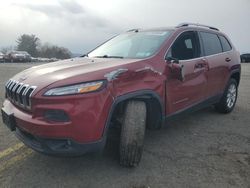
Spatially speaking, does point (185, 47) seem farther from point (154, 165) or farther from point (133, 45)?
point (154, 165)

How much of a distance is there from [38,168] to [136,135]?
4.23 feet

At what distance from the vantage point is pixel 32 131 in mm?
3438

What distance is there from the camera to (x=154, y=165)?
4.02 meters

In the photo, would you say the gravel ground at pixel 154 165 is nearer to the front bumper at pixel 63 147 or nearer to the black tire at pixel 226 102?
the front bumper at pixel 63 147

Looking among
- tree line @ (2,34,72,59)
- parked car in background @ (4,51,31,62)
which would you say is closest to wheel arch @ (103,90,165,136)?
parked car in background @ (4,51,31,62)

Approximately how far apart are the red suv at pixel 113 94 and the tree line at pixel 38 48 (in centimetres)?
6709

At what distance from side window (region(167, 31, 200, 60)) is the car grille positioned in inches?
78.3

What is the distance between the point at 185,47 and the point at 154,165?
77.9 inches

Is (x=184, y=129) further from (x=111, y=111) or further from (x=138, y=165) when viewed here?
(x=111, y=111)

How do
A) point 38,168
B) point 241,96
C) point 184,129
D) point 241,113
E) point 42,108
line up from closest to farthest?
1. point 42,108
2. point 38,168
3. point 184,129
4. point 241,113
5. point 241,96

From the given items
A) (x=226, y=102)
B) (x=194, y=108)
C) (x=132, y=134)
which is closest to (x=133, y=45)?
(x=194, y=108)

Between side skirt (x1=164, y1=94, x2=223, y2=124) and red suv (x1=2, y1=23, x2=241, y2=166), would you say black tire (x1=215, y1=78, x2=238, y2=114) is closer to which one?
side skirt (x1=164, y1=94, x2=223, y2=124)

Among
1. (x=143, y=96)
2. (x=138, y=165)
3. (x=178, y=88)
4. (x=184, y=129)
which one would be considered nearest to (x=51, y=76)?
(x=143, y=96)

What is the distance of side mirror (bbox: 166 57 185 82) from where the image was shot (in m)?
4.39
